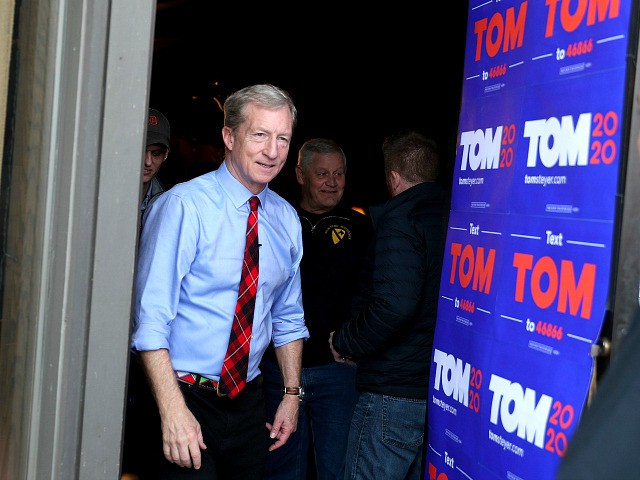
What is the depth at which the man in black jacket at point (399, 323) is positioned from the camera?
9.83 feet

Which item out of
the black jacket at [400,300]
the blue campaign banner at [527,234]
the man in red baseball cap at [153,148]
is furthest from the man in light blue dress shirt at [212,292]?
the man in red baseball cap at [153,148]

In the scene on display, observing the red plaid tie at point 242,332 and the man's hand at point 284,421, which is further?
the man's hand at point 284,421

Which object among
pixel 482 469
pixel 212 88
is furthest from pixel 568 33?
pixel 212 88

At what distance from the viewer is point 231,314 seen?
259 centimetres

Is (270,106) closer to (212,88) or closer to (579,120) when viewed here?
(579,120)

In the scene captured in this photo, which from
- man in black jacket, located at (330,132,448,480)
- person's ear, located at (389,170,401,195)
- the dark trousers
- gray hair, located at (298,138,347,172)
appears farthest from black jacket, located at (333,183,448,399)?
gray hair, located at (298,138,347,172)

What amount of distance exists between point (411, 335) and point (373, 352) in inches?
6.4

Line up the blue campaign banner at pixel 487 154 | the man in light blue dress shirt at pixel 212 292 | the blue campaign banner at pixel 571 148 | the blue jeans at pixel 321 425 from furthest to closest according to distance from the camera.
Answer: the blue jeans at pixel 321 425 < the man in light blue dress shirt at pixel 212 292 < the blue campaign banner at pixel 487 154 < the blue campaign banner at pixel 571 148

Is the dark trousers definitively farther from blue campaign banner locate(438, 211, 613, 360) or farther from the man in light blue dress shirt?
blue campaign banner locate(438, 211, 613, 360)

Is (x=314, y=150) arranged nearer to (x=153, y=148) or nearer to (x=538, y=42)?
(x=153, y=148)

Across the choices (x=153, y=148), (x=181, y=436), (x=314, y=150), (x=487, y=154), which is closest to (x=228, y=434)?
(x=181, y=436)

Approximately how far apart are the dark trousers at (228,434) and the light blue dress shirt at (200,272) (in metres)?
0.07

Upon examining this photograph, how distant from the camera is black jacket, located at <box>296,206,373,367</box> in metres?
3.70

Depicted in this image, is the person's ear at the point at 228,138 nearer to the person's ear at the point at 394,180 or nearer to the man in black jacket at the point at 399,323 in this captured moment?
the man in black jacket at the point at 399,323
